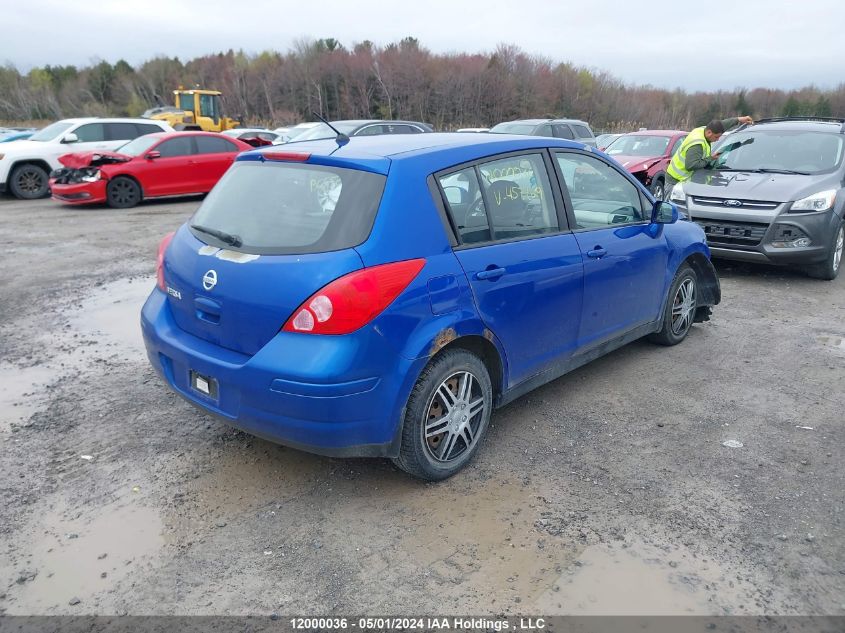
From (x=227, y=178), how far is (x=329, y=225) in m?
1.06

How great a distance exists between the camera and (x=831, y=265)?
25.8 feet

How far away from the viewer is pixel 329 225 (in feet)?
10.4

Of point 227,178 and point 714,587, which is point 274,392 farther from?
point 714,587

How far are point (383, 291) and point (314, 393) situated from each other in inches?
21.7

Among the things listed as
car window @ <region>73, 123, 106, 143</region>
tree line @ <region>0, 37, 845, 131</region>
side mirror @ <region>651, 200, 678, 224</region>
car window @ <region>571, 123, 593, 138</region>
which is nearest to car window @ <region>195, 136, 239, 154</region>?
car window @ <region>73, 123, 106, 143</region>

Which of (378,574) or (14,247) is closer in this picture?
(378,574)

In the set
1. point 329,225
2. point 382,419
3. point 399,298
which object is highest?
point 329,225

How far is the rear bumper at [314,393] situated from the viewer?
2.95 metres

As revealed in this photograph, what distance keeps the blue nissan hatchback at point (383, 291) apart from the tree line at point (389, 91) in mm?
59051

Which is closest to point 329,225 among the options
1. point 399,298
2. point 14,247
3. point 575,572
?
point 399,298

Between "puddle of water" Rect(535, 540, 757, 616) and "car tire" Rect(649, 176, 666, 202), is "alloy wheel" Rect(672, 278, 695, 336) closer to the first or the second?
"puddle of water" Rect(535, 540, 757, 616)

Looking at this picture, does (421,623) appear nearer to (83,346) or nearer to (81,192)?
(83,346)

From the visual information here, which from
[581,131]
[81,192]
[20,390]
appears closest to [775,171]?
[20,390]

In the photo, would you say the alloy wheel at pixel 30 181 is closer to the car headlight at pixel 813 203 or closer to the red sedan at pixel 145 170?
the red sedan at pixel 145 170
